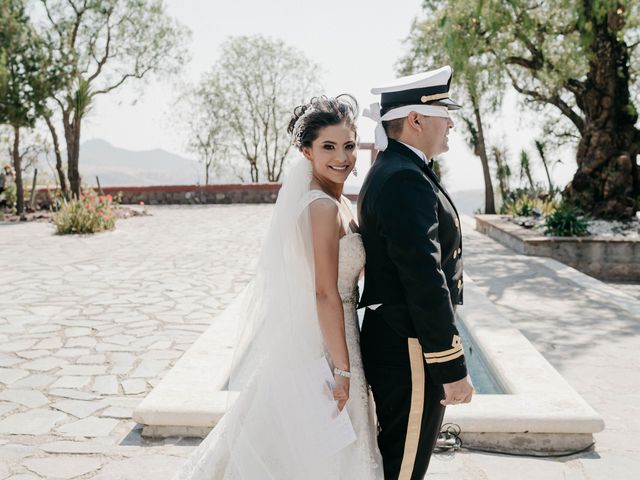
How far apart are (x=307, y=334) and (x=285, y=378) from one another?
0.21m

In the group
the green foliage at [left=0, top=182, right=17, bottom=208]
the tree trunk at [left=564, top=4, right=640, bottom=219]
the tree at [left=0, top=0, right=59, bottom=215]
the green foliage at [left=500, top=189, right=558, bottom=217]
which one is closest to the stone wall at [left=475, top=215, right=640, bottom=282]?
the tree trunk at [left=564, top=4, right=640, bottom=219]

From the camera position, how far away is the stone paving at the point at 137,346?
3428 mm

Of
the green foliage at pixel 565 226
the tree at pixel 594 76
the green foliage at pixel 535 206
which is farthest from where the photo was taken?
the green foliage at pixel 535 206

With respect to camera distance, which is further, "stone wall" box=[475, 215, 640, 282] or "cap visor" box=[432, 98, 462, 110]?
"stone wall" box=[475, 215, 640, 282]

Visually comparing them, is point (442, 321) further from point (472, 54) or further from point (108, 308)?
point (472, 54)

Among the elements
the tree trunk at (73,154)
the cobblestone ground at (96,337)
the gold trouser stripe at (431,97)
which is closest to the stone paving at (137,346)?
the cobblestone ground at (96,337)

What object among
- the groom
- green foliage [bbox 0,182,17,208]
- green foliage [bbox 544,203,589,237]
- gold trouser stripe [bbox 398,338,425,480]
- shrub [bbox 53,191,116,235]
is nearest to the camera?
the groom

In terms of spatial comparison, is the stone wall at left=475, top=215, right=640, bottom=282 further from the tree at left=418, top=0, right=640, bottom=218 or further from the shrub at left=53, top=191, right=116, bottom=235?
the shrub at left=53, top=191, right=116, bottom=235

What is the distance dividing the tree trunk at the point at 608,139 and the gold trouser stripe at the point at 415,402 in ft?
42.6

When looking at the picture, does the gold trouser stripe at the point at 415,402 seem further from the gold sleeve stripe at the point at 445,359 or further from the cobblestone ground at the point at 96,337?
the cobblestone ground at the point at 96,337

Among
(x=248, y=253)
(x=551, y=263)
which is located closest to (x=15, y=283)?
(x=248, y=253)

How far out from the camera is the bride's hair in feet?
7.92

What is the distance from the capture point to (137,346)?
18.8ft

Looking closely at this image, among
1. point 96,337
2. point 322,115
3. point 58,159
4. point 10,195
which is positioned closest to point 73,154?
point 58,159
